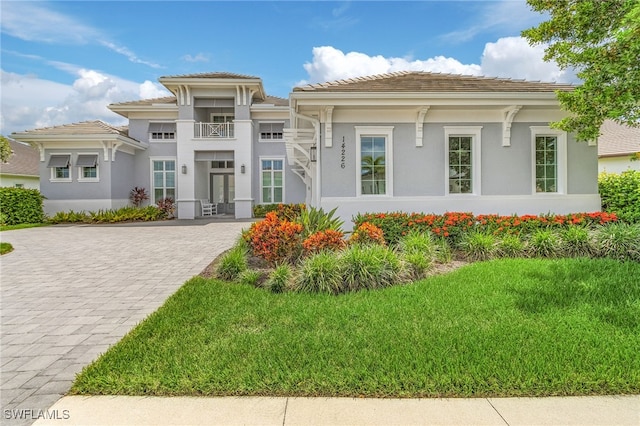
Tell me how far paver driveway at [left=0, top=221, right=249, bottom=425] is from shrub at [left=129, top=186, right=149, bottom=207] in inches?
330

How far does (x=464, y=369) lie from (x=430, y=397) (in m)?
0.45

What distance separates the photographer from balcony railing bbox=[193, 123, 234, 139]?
19.0 m

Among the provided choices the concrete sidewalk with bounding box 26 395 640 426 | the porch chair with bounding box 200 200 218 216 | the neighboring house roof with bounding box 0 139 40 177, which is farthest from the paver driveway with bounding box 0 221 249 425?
the neighboring house roof with bounding box 0 139 40 177

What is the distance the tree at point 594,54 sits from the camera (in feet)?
18.2

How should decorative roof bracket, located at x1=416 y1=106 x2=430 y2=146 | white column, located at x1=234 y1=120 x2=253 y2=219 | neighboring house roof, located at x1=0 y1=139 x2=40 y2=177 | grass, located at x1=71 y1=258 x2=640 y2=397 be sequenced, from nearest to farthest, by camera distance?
grass, located at x1=71 y1=258 x2=640 y2=397 < decorative roof bracket, located at x1=416 y1=106 x2=430 y2=146 < white column, located at x1=234 y1=120 x2=253 y2=219 < neighboring house roof, located at x1=0 y1=139 x2=40 y2=177

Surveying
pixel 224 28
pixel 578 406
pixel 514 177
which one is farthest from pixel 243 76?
pixel 578 406

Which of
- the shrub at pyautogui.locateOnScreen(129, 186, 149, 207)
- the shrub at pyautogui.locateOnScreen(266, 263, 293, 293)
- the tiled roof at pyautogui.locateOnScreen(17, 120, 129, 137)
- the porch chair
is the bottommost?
the shrub at pyautogui.locateOnScreen(266, 263, 293, 293)

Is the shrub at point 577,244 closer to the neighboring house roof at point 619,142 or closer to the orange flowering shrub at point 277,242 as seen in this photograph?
the orange flowering shrub at point 277,242

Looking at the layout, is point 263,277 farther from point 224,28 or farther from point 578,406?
point 224,28

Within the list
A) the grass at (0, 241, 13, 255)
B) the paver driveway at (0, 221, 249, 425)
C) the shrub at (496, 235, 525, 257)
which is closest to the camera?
the paver driveway at (0, 221, 249, 425)

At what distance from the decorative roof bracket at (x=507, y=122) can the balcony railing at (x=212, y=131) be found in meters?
14.6

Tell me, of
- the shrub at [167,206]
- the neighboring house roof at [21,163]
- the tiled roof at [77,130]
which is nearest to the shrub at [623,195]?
the shrub at [167,206]

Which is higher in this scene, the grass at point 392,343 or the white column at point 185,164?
the white column at point 185,164

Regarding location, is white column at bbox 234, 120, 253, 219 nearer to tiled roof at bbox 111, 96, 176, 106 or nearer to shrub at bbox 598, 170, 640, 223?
tiled roof at bbox 111, 96, 176, 106
